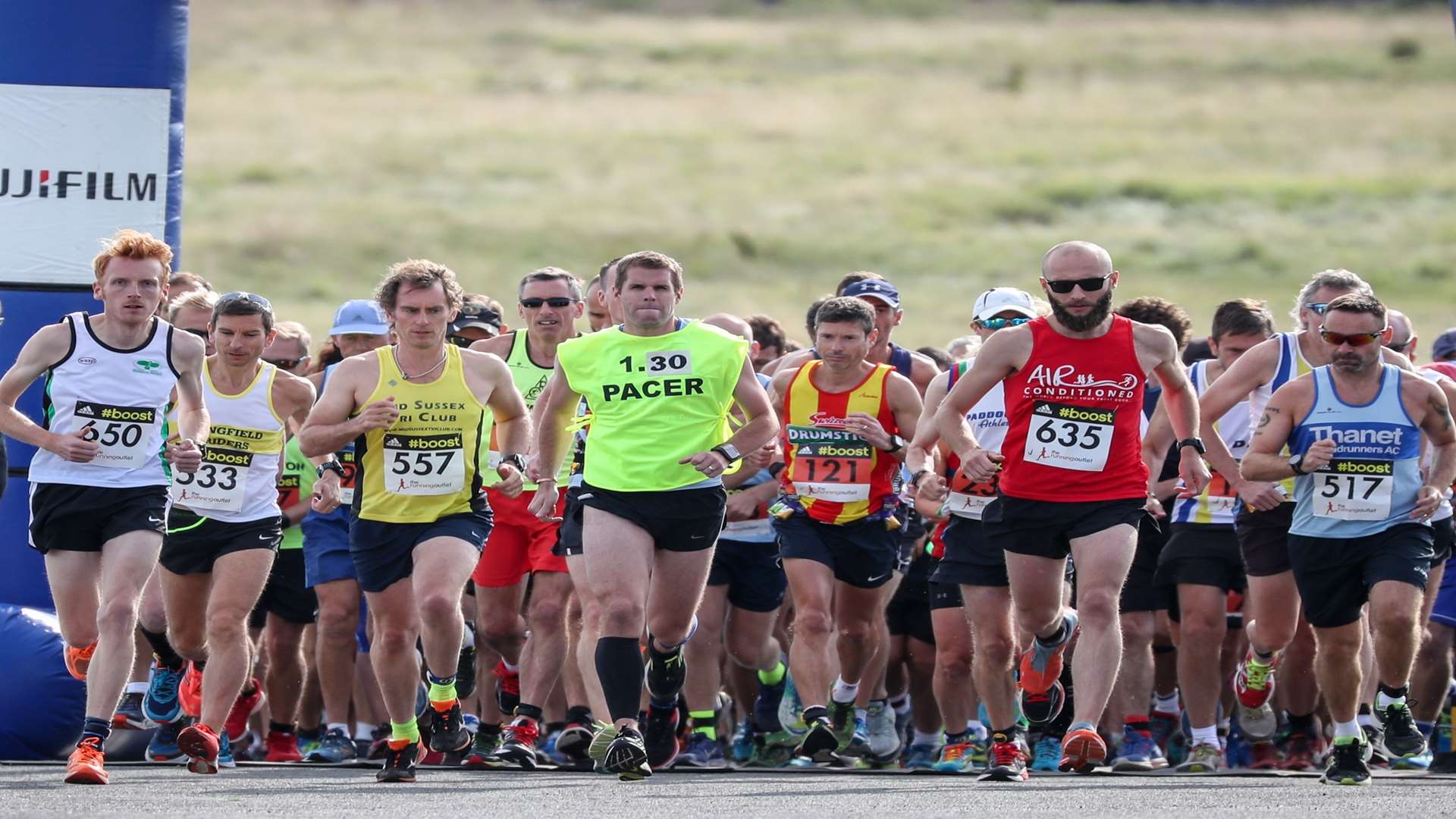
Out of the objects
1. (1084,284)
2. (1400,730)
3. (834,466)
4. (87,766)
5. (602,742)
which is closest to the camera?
(87,766)

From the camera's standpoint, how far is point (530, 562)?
36.9 ft

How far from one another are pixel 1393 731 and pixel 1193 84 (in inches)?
2305

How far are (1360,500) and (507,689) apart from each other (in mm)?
4201

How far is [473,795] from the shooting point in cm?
868

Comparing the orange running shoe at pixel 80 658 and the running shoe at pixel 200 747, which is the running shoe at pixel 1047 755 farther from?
the orange running shoe at pixel 80 658

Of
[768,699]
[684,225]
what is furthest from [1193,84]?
[768,699]

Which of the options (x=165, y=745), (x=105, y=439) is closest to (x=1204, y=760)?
(x=165, y=745)

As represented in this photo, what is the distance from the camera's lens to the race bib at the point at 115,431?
31.7 feet

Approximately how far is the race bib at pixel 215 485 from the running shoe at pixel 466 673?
130 centimetres

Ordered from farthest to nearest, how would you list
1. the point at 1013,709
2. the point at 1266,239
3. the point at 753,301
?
the point at 1266,239 → the point at 753,301 → the point at 1013,709

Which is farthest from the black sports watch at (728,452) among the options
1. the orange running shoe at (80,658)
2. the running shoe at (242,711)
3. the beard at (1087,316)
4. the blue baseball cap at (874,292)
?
the running shoe at (242,711)

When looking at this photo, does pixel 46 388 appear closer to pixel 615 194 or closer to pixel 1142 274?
pixel 1142 274

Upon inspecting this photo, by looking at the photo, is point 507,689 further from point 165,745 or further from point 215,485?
point 215,485

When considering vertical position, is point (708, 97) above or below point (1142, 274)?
above
